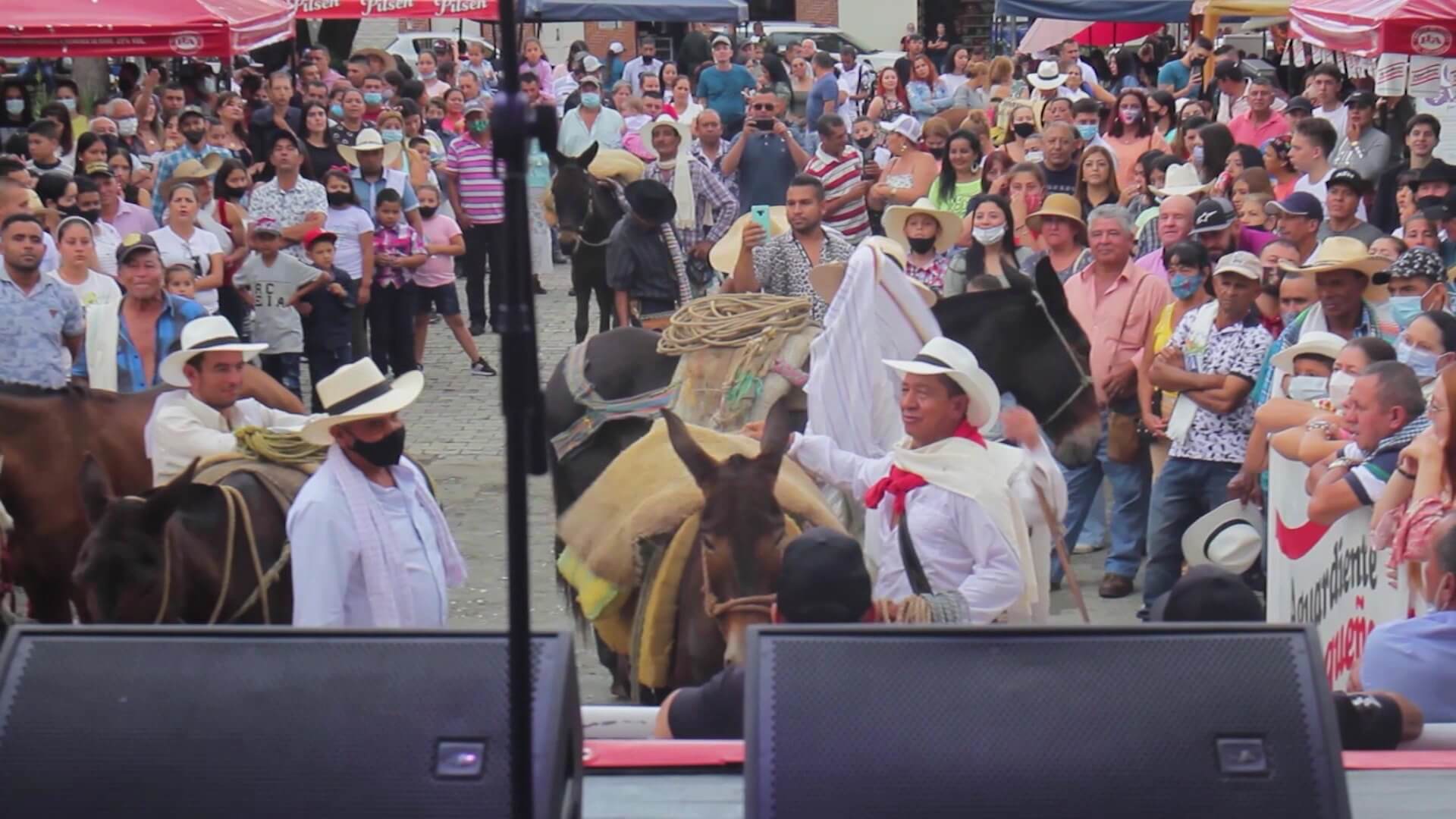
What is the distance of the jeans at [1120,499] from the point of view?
8.85m

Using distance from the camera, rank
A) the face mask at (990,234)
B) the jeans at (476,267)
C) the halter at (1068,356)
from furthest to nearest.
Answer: the jeans at (476,267), the face mask at (990,234), the halter at (1068,356)

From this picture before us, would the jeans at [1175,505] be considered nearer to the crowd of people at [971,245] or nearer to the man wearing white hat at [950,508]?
the crowd of people at [971,245]

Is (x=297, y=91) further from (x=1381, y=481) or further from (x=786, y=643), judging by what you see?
(x=786, y=643)

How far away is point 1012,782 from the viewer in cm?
288

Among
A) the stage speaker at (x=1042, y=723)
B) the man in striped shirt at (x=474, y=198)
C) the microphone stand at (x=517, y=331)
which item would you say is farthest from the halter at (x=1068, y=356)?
the man in striped shirt at (x=474, y=198)

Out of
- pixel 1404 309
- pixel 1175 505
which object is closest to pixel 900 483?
pixel 1175 505

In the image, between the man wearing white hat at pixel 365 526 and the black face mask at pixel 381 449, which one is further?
the black face mask at pixel 381 449

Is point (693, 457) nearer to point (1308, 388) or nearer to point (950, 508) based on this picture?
point (950, 508)

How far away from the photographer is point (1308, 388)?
280 inches

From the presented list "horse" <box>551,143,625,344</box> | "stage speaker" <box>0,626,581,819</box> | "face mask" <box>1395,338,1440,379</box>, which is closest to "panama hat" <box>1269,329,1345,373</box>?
"face mask" <box>1395,338,1440,379</box>

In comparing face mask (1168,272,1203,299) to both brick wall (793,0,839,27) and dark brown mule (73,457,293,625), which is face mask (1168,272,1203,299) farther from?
brick wall (793,0,839,27)

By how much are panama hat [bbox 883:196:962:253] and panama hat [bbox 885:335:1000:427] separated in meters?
4.37

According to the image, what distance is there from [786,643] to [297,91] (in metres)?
19.1

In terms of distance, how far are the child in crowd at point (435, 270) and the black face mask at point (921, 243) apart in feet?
14.5
